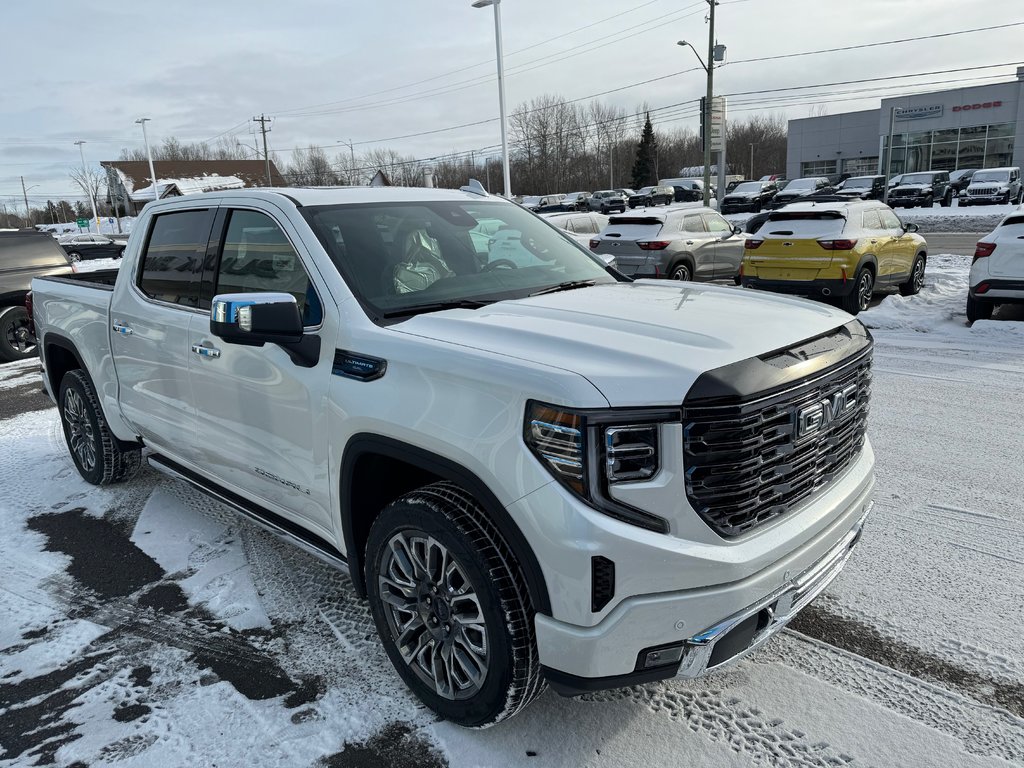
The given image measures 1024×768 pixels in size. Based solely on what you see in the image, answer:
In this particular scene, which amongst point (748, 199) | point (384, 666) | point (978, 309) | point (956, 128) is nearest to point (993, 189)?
point (748, 199)

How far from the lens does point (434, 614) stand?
8.55 ft

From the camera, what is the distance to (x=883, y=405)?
20.5 feet

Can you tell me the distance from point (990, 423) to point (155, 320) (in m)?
5.92

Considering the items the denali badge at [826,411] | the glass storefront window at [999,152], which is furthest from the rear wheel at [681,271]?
the glass storefront window at [999,152]

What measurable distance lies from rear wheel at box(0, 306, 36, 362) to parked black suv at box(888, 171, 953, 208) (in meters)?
36.7

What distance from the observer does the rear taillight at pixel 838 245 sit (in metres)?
11.1

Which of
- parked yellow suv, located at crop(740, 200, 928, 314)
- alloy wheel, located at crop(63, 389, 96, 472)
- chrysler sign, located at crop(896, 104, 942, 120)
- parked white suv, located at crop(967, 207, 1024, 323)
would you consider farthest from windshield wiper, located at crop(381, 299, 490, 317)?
chrysler sign, located at crop(896, 104, 942, 120)

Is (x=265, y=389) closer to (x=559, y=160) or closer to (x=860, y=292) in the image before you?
(x=860, y=292)

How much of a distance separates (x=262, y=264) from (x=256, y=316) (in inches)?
31.2

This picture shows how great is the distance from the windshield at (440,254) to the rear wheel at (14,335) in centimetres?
971

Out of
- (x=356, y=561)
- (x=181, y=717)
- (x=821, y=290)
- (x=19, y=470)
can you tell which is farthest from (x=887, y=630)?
(x=821, y=290)

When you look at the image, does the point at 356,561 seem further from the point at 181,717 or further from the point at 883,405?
the point at 883,405

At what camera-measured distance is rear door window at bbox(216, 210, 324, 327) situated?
3.07 m

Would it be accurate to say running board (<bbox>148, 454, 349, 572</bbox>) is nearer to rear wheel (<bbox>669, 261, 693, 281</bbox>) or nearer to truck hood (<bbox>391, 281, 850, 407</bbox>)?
truck hood (<bbox>391, 281, 850, 407</bbox>)
